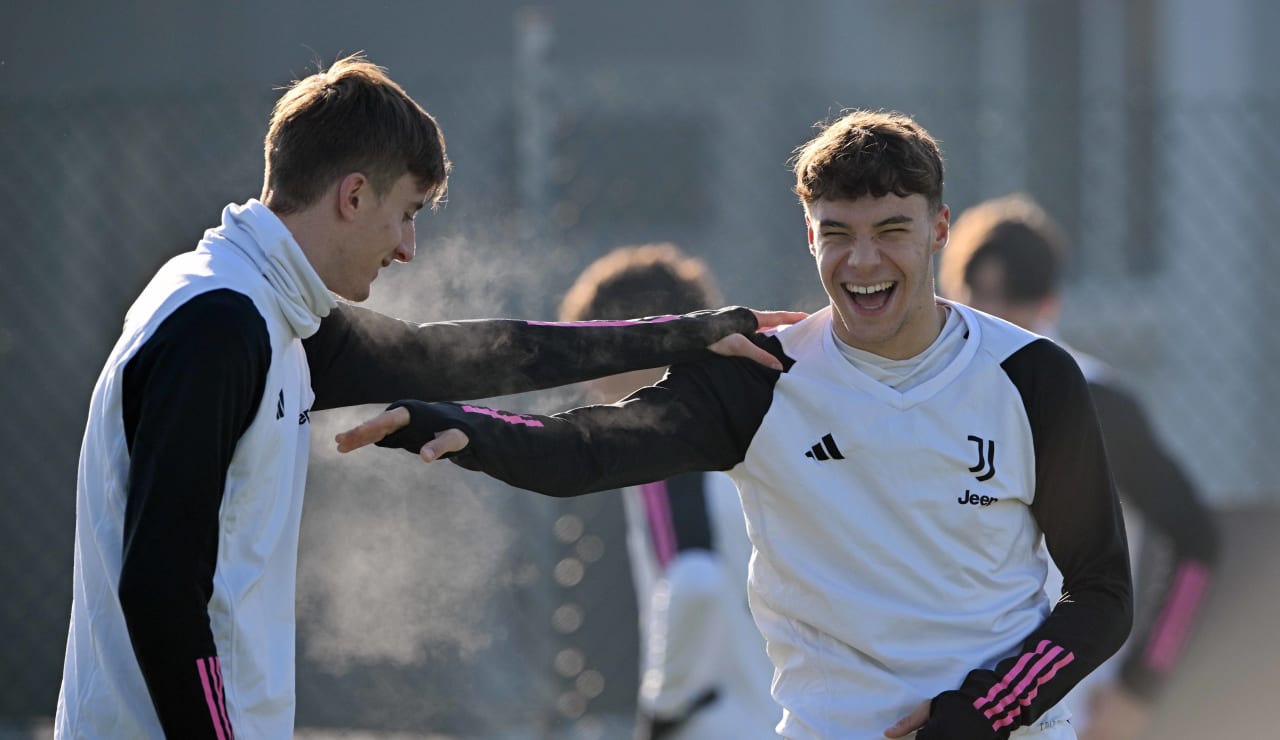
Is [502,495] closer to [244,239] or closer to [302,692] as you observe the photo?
[302,692]

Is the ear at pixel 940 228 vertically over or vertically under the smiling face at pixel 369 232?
under

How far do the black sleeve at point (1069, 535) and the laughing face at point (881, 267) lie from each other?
200 millimetres

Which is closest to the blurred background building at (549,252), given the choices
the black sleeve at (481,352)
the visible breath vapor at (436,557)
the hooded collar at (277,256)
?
the visible breath vapor at (436,557)

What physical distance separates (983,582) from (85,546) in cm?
151

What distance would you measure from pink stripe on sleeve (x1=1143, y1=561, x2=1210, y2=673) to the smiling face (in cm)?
266

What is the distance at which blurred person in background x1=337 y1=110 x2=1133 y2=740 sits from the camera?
8.79ft

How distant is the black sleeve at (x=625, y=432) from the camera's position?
103 inches

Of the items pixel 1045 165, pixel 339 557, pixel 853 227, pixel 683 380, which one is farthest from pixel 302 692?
pixel 1045 165

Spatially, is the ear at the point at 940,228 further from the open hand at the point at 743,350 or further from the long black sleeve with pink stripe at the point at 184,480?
the long black sleeve with pink stripe at the point at 184,480

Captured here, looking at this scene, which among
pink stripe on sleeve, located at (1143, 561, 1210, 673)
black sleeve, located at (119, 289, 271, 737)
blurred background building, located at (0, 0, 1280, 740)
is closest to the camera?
black sleeve, located at (119, 289, 271, 737)

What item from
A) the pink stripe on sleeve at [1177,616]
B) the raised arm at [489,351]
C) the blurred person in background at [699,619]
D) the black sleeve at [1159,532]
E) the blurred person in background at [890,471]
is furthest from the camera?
the pink stripe on sleeve at [1177,616]

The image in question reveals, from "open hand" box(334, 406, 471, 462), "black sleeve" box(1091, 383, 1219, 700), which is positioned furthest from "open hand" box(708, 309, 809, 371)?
"black sleeve" box(1091, 383, 1219, 700)

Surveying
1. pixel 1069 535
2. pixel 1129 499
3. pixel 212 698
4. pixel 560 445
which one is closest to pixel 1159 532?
pixel 1129 499

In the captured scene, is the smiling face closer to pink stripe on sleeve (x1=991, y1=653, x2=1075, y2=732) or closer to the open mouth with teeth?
the open mouth with teeth
